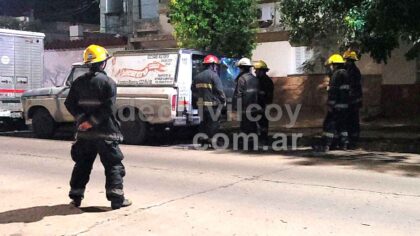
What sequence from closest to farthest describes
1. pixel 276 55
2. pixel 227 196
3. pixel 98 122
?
1. pixel 98 122
2. pixel 227 196
3. pixel 276 55

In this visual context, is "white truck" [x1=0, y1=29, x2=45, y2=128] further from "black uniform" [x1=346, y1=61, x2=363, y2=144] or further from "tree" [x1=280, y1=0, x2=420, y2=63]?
"black uniform" [x1=346, y1=61, x2=363, y2=144]

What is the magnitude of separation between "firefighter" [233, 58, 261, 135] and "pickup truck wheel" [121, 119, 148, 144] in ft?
7.03

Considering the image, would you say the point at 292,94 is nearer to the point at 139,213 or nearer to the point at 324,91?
the point at 324,91

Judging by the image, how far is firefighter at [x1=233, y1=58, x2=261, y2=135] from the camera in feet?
37.9

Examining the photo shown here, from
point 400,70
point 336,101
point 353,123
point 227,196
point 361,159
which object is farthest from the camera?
point 400,70

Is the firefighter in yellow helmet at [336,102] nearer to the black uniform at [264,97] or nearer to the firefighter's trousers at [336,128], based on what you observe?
the firefighter's trousers at [336,128]

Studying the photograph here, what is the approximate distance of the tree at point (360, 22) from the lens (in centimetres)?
975

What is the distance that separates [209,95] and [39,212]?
5549 mm

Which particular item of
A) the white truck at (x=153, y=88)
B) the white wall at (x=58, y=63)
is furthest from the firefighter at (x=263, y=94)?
the white wall at (x=58, y=63)

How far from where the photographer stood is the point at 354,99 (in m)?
11.4

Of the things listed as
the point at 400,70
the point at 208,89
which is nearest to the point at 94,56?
the point at 208,89

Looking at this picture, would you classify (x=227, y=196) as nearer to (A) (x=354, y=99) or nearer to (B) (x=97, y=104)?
(B) (x=97, y=104)

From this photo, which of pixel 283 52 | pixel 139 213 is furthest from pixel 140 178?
pixel 283 52

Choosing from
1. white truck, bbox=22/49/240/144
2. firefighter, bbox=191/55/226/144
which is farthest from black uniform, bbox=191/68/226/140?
white truck, bbox=22/49/240/144
